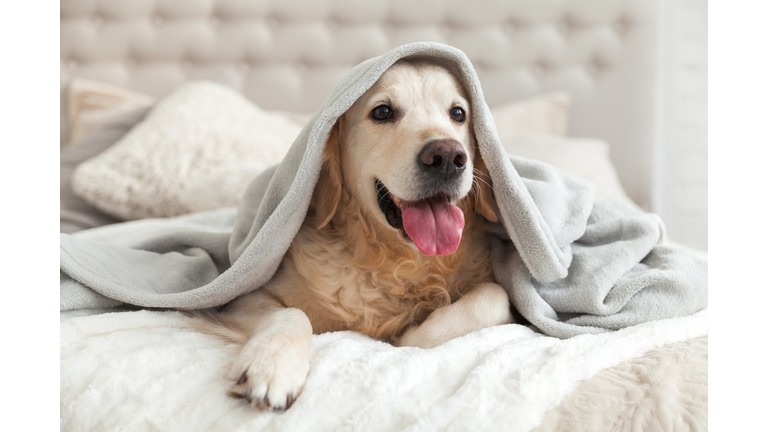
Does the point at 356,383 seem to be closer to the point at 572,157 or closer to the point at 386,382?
the point at 386,382

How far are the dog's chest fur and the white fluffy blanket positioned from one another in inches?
10.7

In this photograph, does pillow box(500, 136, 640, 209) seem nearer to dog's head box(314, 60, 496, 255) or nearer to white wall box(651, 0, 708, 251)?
white wall box(651, 0, 708, 251)

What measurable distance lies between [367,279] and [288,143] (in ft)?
4.70

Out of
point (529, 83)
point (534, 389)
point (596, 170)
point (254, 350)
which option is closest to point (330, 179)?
point (254, 350)

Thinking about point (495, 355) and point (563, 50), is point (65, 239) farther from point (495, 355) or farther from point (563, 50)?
point (563, 50)

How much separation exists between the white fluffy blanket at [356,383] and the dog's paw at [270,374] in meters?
0.02

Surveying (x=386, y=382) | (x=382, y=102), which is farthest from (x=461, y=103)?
(x=386, y=382)

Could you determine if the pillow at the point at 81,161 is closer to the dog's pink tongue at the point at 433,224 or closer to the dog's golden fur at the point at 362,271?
the dog's golden fur at the point at 362,271

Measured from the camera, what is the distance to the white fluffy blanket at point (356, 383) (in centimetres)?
74

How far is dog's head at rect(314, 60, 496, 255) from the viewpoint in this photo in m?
1.10

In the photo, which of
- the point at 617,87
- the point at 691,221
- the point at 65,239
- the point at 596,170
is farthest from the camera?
the point at 617,87

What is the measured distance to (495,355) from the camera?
2.80ft

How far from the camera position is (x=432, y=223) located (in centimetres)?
113

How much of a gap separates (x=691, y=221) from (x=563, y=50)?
1.42m
